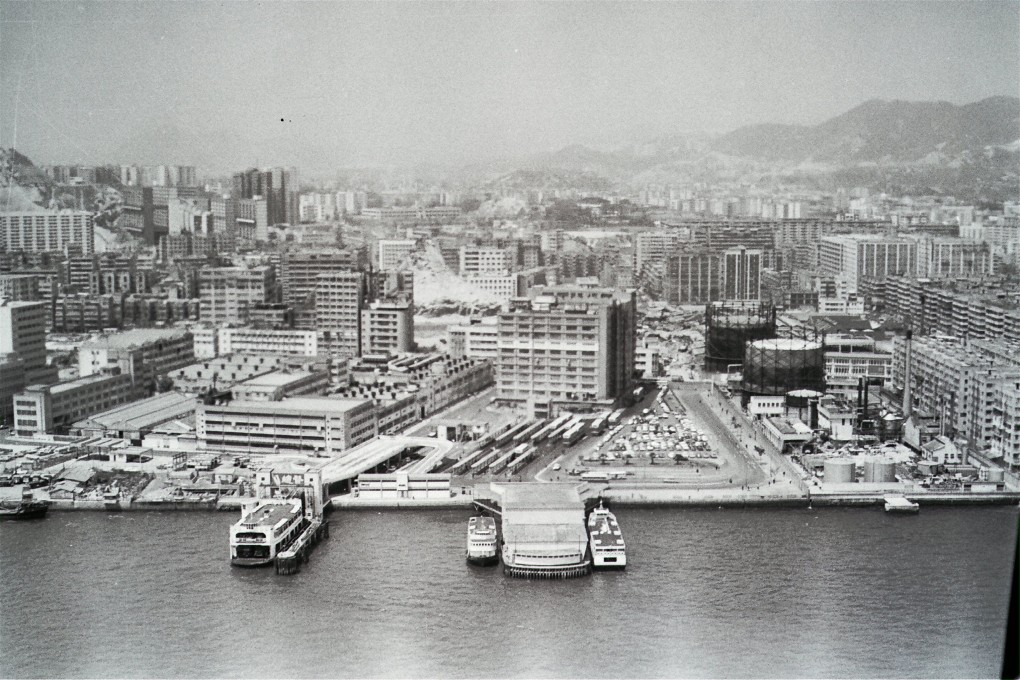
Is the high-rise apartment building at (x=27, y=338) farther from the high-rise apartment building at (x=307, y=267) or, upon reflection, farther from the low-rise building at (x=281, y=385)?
the high-rise apartment building at (x=307, y=267)

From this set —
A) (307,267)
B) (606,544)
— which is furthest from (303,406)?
(307,267)

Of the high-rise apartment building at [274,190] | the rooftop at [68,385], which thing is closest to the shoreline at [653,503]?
the rooftop at [68,385]

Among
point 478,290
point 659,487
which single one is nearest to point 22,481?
point 659,487

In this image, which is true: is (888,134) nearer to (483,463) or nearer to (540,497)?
(483,463)

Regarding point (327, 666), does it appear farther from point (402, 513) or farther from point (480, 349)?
point (480, 349)

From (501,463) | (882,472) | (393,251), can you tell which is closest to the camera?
(882,472)

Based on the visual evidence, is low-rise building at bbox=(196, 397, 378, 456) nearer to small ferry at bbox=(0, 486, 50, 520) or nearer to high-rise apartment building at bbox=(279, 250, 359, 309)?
small ferry at bbox=(0, 486, 50, 520)
